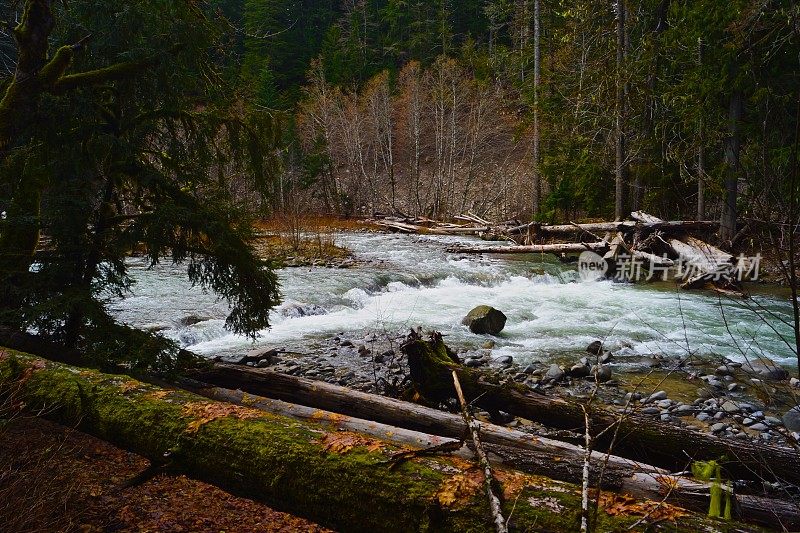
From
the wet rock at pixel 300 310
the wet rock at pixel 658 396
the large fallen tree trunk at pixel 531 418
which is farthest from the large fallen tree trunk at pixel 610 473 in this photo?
the wet rock at pixel 300 310

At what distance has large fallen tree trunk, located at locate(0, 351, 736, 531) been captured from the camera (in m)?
2.33

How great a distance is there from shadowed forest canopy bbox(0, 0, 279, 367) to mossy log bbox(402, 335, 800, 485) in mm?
2337

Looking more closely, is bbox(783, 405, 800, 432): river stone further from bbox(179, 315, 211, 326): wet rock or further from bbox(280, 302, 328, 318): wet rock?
bbox(179, 315, 211, 326): wet rock

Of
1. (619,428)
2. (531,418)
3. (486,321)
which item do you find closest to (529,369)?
(486,321)

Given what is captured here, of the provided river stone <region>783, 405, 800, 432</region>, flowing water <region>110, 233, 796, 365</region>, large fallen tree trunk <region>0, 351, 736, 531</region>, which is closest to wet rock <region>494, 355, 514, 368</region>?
flowing water <region>110, 233, 796, 365</region>

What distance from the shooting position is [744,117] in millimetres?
15266

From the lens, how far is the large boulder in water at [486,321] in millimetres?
10328

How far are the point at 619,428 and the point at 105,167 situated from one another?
17.8 feet

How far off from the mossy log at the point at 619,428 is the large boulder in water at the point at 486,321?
15.7ft

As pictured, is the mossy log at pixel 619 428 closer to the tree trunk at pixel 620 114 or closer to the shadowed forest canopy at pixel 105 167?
the shadowed forest canopy at pixel 105 167

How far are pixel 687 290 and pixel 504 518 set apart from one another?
13.8m

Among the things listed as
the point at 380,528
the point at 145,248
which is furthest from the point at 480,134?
the point at 380,528

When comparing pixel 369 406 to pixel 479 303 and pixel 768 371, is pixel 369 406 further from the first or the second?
pixel 479 303

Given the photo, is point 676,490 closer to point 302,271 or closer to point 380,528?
point 380,528
